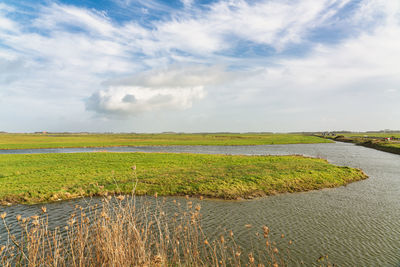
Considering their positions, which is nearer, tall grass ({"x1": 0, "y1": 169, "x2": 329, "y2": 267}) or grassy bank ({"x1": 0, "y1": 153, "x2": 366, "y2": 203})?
tall grass ({"x1": 0, "y1": 169, "x2": 329, "y2": 267})

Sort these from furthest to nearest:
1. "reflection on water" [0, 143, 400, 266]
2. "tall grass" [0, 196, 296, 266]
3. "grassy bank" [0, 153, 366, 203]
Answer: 1. "grassy bank" [0, 153, 366, 203]
2. "reflection on water" [0, 143, 400, 266]
3. "tall grass" [0, 196, 296, 266]

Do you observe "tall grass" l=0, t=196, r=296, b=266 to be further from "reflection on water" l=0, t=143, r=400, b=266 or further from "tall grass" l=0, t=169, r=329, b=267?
"reflection on water" l=0, t=143, r=400, b=266

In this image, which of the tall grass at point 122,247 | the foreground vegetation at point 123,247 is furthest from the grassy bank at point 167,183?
the tall grass at point 122,247

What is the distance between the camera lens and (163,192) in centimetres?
2159

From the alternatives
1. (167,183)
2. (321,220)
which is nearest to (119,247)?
(321,220)

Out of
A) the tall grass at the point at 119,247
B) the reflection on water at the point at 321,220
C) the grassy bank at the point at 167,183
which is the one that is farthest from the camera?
the grassy bank at the point at 167,183

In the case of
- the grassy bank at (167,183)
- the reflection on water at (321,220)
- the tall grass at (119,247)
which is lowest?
the reflection on water at (321,220)

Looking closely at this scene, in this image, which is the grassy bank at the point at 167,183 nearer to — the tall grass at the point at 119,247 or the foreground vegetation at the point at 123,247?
the foreground vegetation at the point at 123,247

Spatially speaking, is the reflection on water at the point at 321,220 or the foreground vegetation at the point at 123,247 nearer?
the foreground vegetation at the point at 123,247

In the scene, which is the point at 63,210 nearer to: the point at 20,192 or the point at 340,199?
the point at 20,192

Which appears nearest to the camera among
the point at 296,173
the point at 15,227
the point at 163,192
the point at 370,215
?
the point at 15,227

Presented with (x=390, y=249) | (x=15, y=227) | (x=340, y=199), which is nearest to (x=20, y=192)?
(x=15, y=227)

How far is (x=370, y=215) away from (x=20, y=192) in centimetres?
2866

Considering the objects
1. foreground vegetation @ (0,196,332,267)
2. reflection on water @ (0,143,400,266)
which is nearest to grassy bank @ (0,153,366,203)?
reflection on water @ (0,143,400,266)
